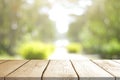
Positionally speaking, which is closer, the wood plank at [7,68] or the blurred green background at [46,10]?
the wood plank at [7,68]

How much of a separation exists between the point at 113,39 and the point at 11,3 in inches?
278

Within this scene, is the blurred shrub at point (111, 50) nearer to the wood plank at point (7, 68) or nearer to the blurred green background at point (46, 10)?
the blurred green background at point (46, 10)

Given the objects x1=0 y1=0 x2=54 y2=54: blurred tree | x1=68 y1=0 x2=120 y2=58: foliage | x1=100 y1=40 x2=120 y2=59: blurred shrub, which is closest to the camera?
x1=68 y1=0 x2=120 y2=58: foliage

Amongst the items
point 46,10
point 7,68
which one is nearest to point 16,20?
point 46,10

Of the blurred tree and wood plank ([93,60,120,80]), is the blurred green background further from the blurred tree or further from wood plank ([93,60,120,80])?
wood plank ([93,60,120,80])

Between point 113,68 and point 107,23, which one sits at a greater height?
point 107,23

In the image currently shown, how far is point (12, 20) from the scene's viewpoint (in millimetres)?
17656

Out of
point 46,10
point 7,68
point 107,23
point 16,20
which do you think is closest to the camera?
point 7,68

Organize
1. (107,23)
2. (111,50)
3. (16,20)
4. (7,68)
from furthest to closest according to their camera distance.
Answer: (16,20) → (111,50) → (107,23) → (7,68)

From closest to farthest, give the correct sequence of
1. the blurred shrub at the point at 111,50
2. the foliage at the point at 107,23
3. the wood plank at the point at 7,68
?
the wood plank at the point at 7,68
the foliage at the point at 107,23
the blurred shrub at the point at 111,50

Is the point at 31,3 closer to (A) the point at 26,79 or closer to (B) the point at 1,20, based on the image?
(B) the point at 1,20

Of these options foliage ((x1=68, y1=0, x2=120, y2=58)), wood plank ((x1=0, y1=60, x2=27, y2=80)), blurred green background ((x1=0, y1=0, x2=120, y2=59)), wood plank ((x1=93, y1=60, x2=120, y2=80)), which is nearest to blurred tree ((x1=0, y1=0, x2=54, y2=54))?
blurred green background ((x1=0, y1=0, x2=120, y2=59))

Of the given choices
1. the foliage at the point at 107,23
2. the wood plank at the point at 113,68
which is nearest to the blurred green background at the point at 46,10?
the foliage at the point at 107,23

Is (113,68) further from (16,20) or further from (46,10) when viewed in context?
(46,10)
